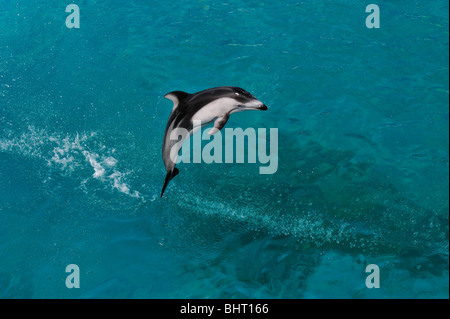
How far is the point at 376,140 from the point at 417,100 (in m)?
1.69

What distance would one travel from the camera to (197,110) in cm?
745

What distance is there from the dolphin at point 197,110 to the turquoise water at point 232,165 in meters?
2.11

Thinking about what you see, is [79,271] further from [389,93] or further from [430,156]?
[389,93]

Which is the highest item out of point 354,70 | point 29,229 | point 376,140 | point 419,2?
point 419,2

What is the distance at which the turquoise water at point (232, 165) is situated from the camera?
323 inches

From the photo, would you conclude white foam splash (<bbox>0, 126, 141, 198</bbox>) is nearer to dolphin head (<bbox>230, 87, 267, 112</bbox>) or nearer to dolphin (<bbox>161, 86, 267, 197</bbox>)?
dolphin (<bbox>161, 86, 267, 197</bbox>)

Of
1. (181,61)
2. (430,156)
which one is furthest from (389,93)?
(181,61)

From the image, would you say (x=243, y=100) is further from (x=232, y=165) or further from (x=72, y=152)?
(x=72, y=152)

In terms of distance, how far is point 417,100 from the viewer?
10.9 m

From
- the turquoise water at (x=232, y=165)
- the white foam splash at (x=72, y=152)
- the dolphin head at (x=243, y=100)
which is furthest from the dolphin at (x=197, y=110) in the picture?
the white foam splash at (x=72, y=152)

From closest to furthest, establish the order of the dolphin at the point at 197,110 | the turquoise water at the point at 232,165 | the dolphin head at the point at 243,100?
the dolphin at the point at 197,110 < the dolphin head at the point at 243,100 < the turquoise water at the point at 232,165

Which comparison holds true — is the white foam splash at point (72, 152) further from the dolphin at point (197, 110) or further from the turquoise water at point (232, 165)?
the dolphin at point (197, 110)

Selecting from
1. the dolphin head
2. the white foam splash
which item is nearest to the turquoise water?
the white foam splash
